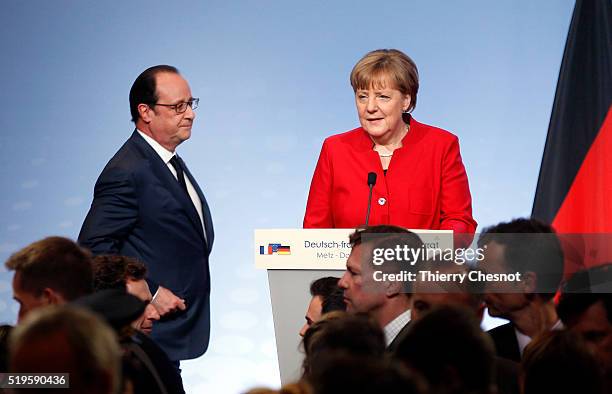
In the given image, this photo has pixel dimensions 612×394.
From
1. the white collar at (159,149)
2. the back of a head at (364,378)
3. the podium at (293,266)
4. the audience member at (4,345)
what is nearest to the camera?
the back of a head at (364,378)

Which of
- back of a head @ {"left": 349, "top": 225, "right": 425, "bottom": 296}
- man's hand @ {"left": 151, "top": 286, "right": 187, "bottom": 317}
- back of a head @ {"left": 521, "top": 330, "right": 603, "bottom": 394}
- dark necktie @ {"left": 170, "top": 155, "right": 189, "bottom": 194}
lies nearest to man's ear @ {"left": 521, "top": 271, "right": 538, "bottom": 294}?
back of a head @ {"left": 349, "top": 225, "right": 425, "bottom": 296}

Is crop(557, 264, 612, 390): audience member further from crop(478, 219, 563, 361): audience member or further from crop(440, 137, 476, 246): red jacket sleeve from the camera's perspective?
crop(440, 137, 476, 246): red jacket sleeve

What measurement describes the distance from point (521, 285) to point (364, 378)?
1857 millimetres

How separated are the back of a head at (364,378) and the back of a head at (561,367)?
59 cm

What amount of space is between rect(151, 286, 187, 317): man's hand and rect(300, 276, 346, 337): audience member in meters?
0.66

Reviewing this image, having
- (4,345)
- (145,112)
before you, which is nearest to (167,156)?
(145,112)

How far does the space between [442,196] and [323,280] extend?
644 millimetres

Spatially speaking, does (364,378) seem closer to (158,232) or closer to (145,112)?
(158,232)

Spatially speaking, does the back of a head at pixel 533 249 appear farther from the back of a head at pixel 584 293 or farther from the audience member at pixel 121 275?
the audience member at pixel 121 275

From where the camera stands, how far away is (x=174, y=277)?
13.7 ft

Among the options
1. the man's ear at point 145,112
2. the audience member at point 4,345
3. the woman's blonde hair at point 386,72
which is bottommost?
the audience member at point 4,345

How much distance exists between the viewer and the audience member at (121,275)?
Result: 3.57 meters

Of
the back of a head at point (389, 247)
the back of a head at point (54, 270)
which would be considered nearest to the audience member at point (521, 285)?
the back of a head at point (389, 247)

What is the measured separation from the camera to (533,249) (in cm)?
347
